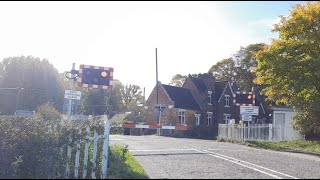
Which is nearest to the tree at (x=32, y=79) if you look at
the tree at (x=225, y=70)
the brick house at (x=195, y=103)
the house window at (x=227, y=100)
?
the brick house at (x=195, y=103)

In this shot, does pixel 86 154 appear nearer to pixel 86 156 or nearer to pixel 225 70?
pixel 86 156

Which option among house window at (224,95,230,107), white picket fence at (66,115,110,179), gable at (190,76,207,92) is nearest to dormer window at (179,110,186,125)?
gable at (190,76,207,92)

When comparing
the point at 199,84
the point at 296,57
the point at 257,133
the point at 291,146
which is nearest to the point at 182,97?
the point at 199,84

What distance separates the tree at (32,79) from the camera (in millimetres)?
55947

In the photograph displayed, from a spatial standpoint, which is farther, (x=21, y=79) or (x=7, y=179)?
(x=21, y=79)

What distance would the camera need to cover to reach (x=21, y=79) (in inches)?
2238

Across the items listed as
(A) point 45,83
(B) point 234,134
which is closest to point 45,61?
(A) point 45,83

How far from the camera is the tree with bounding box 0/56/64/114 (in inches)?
2203

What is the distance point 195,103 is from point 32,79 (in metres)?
23.0

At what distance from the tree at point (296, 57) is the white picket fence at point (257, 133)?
3.25 metres

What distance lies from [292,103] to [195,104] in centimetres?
2773

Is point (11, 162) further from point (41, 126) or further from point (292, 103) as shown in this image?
point (292, 103)

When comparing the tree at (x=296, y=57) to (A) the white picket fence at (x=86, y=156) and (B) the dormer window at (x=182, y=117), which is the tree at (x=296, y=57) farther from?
(B) the dormer window at (x=182, y=117)

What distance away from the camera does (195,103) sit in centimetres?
5338
